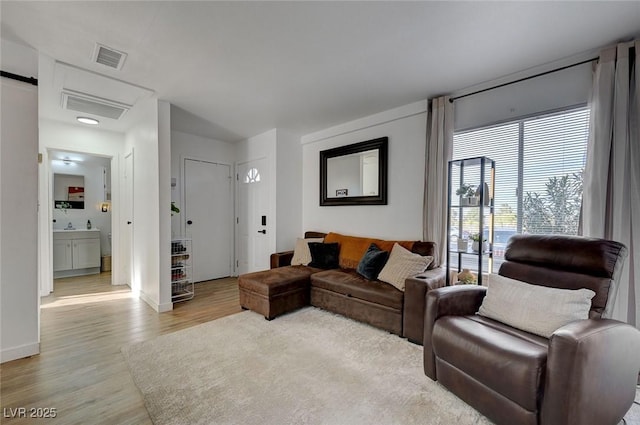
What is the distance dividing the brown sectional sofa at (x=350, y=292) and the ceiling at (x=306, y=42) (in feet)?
5.98

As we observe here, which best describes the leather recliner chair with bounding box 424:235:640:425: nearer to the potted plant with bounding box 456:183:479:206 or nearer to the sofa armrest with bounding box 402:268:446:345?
the sofa armrest with bounding box 402:268:446:345

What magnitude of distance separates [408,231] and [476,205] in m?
0.93

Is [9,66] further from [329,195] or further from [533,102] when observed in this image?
[533,102]

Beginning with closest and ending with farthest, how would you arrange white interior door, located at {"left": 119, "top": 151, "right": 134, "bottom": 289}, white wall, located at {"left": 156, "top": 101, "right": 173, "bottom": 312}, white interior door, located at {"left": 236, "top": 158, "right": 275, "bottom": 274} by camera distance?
white wall, located at {"left": 156, "top": 101, "right": 173, "bottom": 312}
white interior door, located at {"left": 119, "top": 151, "right": 134, "bottom": 289}
white interior door, located at {"left": 236, "top": 158, "right": 275, "bottom": 274}

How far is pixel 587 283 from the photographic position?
175 cm

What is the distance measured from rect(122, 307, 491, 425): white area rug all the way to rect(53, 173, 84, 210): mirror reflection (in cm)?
458

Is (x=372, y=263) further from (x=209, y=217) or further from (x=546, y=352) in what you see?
(x=209, y=217)

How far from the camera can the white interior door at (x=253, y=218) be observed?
4566 mm

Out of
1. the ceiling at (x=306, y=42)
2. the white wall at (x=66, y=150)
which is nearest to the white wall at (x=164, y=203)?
the ceiling at (x=306, y=42)

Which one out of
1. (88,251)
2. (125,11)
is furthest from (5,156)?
(88,251)

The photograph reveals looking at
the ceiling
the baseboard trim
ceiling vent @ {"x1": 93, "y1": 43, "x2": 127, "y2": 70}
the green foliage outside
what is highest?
the ceiling

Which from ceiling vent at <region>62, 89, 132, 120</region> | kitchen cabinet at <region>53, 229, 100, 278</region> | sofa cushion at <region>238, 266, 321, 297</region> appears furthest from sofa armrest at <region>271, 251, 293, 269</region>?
kitchen cabinet at <region>53, 229, 100, 278</region>

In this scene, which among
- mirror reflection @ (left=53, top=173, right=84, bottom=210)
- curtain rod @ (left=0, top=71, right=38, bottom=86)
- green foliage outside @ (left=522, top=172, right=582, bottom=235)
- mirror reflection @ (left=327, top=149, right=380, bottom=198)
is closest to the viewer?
curtain rod @ (left=0, top=71, right=38, bottom=86)

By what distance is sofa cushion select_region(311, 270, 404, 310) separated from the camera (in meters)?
2.63
